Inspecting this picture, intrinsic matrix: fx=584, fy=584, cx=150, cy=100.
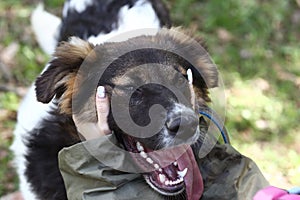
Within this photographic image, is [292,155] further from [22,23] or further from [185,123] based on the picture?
[22,23]

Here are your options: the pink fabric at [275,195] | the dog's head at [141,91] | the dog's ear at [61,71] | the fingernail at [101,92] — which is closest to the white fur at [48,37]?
the dog's ear at [61,71]

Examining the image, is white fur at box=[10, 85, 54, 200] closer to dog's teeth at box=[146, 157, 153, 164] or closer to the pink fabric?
dog's teeth at box=[146, 157, 153, 164]

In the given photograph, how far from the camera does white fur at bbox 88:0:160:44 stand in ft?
12.8

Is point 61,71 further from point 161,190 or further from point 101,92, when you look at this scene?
point 161,190

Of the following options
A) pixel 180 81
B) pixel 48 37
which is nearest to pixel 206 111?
pixel 180 81

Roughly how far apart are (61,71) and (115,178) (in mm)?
703

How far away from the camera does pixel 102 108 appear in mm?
2975

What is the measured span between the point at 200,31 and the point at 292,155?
64.5 inches

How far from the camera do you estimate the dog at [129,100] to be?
2850 mm

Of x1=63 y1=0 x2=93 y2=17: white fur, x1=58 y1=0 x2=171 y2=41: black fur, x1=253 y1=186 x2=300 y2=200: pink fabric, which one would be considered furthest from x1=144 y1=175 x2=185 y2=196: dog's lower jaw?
x1=63 y1=0 x2=93 y2=17: white fur

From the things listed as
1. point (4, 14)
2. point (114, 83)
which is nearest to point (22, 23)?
point (4, 14)

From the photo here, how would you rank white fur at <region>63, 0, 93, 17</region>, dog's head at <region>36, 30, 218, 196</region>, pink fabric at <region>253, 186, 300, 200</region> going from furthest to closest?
1. white fur at <region>63, 0, 93, 17</region>
2. dog's head at <region>36, 30, 218, 196</region>
3. pink fabric at <region>253, 186, 300, 200</region>

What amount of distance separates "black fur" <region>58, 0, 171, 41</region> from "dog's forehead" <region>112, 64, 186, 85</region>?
1.09m

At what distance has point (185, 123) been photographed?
8.90 ft
